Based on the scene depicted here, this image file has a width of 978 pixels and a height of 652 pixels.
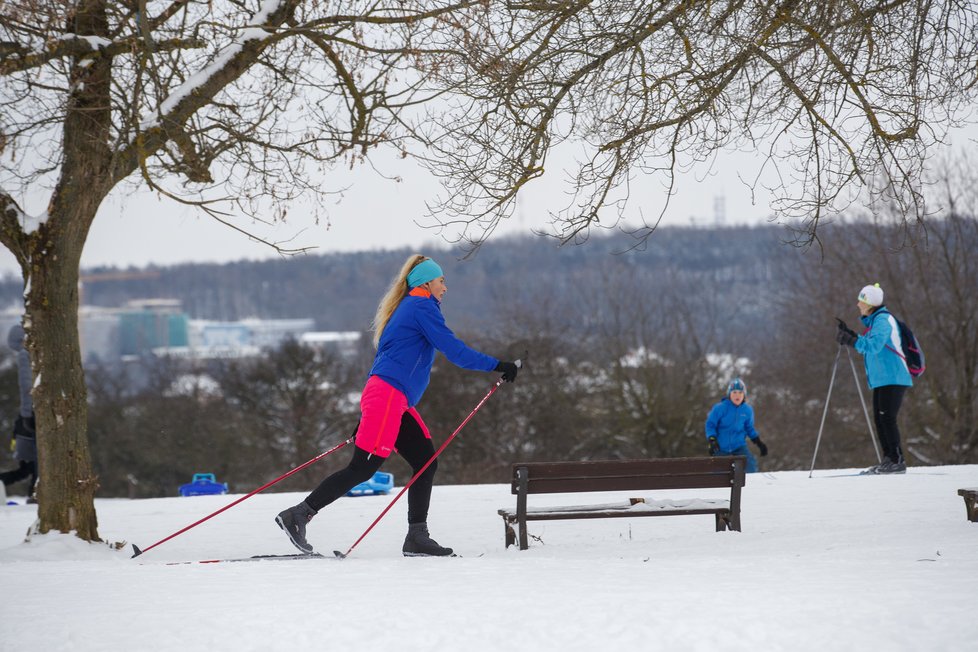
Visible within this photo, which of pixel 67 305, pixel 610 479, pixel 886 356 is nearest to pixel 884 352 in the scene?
pixel 886 356

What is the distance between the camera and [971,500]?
6941 millimetres

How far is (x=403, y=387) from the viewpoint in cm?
614

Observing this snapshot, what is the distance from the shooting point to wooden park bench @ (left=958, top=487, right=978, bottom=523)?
22.4ft

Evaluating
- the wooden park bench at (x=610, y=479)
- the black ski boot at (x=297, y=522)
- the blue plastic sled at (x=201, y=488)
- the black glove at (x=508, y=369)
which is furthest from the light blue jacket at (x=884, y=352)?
the blue plastic sled at (x=201, y=488)

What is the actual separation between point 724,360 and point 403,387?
3191 centimetres

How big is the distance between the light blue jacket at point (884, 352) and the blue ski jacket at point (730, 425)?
1581 millimetres

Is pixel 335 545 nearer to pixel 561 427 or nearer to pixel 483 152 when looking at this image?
pixel 483 152

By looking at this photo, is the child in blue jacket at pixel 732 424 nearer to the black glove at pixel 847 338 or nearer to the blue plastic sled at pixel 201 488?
the black glove at pixel 847 338

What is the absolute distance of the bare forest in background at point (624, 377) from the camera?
2631 centimetres

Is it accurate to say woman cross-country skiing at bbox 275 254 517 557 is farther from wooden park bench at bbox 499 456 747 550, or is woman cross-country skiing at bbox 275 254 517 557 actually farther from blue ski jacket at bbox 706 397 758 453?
blue ski jacket at bbox 706 397 758 453

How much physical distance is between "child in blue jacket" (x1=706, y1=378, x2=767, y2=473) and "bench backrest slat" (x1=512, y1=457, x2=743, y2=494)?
4.25 m

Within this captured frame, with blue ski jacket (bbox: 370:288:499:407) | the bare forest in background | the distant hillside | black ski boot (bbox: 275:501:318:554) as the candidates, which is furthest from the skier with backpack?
the distant hillside

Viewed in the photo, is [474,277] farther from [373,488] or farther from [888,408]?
[888,408]

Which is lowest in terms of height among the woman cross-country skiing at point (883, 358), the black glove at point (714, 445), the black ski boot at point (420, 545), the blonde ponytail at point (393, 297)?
the black ski boot at point (420, 545)
